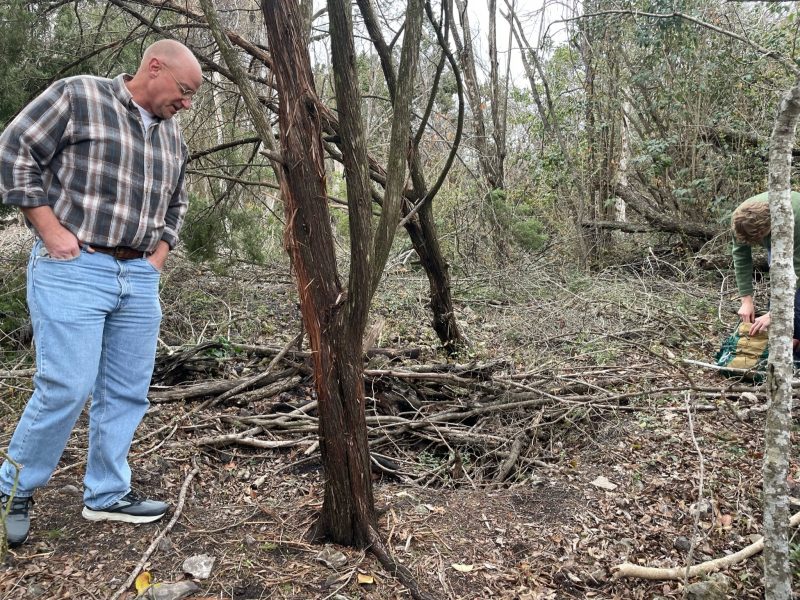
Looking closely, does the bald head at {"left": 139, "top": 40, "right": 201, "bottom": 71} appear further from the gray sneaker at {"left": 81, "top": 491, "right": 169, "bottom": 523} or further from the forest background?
the gray sneaker at {"left": 81, "top": 491, "right": 169, "bottom": 523}

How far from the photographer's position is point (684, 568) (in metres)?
2.45

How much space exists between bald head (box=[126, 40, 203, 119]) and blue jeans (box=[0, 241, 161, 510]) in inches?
26.1

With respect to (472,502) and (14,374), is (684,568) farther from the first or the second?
(14,374)

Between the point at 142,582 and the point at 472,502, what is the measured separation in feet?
5.03

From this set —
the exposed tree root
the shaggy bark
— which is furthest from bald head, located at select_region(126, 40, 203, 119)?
the exposed tree root

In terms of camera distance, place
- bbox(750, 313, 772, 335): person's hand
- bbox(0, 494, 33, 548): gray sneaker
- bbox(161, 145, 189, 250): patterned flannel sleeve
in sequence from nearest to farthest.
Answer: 1. bbox(0, 494, 33, 548): gray sneaker
2. bbox(161, 145, 189, 250): patterned flannel sleeve
3. bbox(750, 313, 772, 335): person's hand

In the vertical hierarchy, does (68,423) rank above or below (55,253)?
below

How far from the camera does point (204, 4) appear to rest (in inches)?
80.4

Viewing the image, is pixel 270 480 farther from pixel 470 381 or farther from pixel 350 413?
pixel 470 381

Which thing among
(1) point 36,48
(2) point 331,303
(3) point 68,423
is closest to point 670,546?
(2) point 331,303

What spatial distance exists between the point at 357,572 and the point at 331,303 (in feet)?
3.49

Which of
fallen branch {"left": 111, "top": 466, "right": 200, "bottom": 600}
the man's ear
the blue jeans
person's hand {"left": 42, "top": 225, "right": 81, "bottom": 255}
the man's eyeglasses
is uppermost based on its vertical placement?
the man's ear

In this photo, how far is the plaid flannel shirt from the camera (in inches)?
82.4

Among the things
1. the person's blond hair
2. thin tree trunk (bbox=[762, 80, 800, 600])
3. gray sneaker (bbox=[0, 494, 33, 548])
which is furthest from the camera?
the person's blond hair
